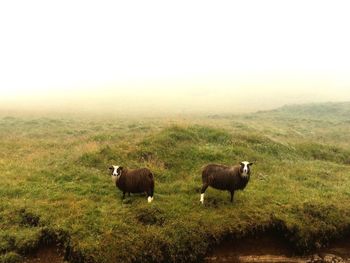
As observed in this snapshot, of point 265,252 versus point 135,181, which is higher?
point 135,181

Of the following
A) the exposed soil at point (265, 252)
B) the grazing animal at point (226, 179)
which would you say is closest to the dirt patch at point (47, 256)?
the exposed soil at point (265, 252)

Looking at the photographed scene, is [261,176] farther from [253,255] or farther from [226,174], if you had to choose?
[253,255]

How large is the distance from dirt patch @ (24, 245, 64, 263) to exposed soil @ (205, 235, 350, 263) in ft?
21.4

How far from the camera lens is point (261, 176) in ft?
82.4

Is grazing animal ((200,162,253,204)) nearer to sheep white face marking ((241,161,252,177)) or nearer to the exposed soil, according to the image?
sheep white face marking ((241,161,252,177))

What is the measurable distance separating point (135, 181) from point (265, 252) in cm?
730

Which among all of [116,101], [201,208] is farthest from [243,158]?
[116,101]

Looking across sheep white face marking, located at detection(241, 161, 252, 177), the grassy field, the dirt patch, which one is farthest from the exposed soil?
the dirt patch

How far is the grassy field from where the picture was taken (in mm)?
16923

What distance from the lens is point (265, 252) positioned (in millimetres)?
18172

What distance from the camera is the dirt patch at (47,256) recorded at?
635 inches

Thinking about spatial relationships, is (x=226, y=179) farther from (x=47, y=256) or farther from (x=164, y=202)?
(x=47, y=256)

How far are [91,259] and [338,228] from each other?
40.7ft

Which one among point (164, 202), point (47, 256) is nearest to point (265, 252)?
point (164, 202)
